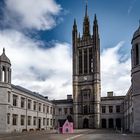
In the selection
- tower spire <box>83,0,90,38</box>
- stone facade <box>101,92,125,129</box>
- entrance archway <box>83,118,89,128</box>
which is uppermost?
tower spire <box>83,0,90,38</box>

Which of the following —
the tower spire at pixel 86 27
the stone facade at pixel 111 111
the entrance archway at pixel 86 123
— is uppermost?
the tower spire at pixel 86 27

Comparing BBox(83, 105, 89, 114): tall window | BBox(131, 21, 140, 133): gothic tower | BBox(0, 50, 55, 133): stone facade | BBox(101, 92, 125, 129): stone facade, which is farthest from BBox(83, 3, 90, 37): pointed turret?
BBox(131, 21, 140, 133): gothic tower

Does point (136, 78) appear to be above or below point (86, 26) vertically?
below

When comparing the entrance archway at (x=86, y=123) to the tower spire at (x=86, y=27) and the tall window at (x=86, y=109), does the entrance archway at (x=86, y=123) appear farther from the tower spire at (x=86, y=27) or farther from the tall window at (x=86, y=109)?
the tower spire at (x=86, y=27)

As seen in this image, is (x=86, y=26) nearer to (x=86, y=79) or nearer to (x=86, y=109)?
(x=86, y=79)

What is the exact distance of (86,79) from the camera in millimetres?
98625

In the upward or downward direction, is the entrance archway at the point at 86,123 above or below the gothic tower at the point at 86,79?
below

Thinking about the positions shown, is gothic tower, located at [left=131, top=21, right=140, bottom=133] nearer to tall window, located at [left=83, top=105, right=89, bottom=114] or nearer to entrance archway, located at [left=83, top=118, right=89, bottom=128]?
tall window, located at [left=83, top=105, right=89, bottom=114]

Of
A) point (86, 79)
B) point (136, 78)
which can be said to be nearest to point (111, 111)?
point (86, 79)

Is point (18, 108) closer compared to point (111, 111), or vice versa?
point (18, 108)

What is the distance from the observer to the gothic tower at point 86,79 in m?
94.2

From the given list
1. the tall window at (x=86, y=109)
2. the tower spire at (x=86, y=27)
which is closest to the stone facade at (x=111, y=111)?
the tall window at (x=86, y=109)

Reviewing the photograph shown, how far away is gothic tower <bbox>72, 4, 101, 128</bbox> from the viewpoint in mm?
94250

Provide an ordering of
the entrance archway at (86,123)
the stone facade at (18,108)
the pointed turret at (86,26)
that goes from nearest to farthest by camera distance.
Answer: the stone facade at (18,108) < the entrance archway at (86,123) < the pointed turret at (86,26)
